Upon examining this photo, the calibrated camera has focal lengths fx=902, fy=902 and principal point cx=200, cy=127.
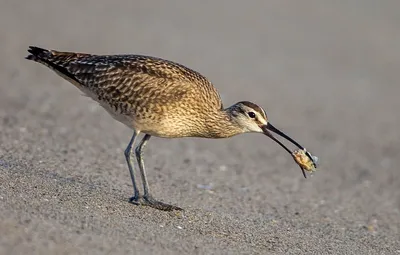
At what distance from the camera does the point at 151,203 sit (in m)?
9.20

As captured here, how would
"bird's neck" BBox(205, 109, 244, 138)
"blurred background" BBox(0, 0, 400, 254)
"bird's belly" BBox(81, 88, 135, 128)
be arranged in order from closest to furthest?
"blurred background" BBox(0, 0, 400, 254), "bird's belly" BBox(81, 88, 135, 128), "bird's neck" BBox(205, 109, 244, 138)

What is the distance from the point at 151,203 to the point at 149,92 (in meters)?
1.14

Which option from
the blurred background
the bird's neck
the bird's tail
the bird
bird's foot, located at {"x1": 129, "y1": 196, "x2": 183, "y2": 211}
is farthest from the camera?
the bird's tail

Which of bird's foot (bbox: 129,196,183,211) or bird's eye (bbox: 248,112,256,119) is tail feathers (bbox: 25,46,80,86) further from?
bird's eye (bbox: 248,112,256,119)

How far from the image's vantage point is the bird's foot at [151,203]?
9.14 metres

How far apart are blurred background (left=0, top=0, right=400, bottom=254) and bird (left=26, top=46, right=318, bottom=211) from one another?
2.70 feet

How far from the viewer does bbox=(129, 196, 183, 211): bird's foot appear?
9141mm

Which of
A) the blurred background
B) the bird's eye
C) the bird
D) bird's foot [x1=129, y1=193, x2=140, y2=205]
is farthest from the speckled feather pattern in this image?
the blurred background

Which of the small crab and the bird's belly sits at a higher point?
the small crab

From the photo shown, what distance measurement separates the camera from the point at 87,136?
41.1ft

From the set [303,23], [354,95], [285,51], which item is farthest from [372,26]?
[354,95]

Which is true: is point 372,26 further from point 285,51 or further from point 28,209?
point 28,209

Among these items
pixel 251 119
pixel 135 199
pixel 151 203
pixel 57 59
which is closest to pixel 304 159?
pixel 251 119

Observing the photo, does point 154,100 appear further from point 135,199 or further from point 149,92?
point 135,199
